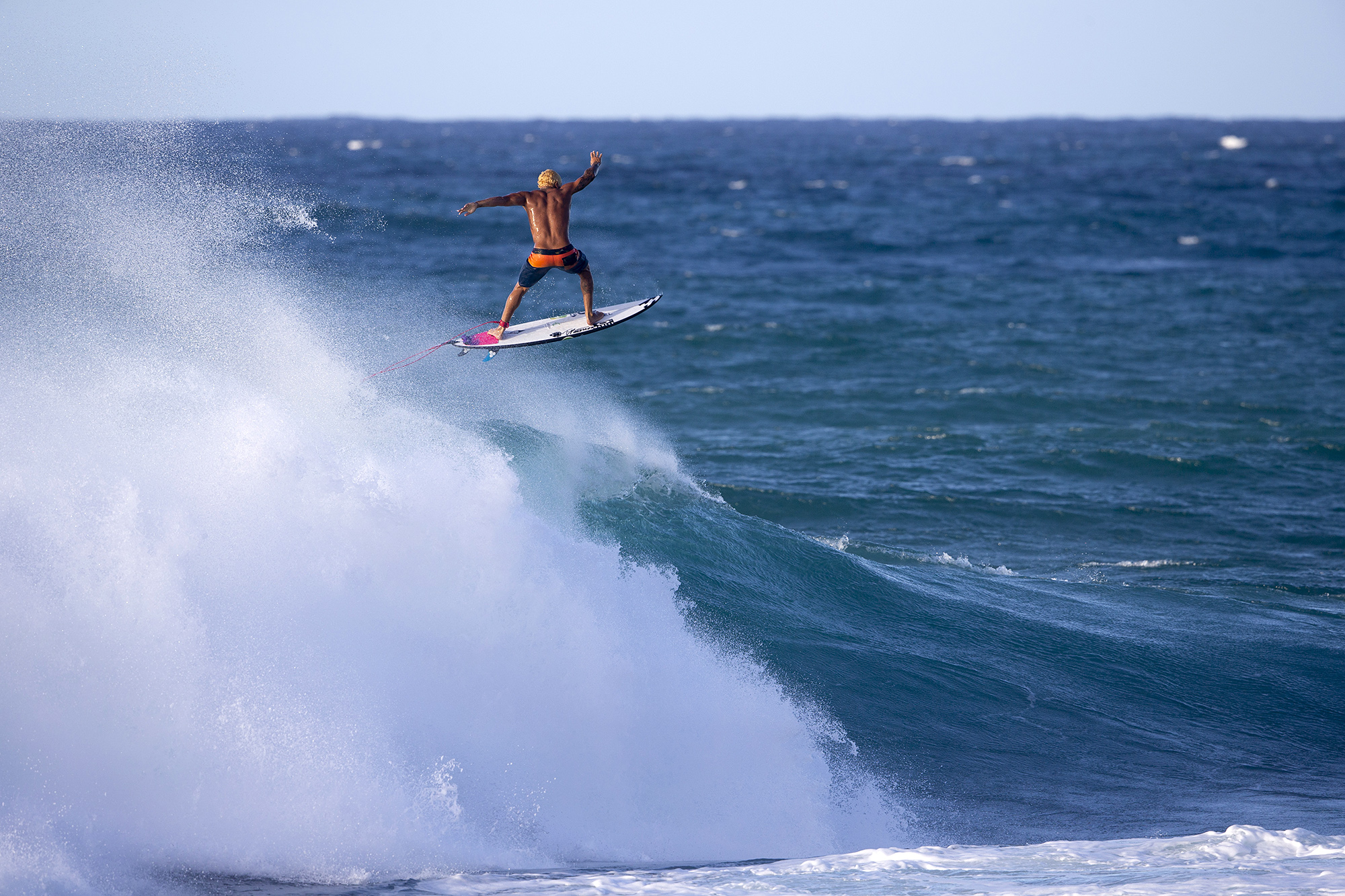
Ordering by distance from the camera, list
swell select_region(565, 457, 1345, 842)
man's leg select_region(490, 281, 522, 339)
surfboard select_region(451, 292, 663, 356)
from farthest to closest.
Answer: surfboard select_region(451, 292, 663, 356)
man's leg select_region(490, 281, 522, 339)
swell select_region(565, 457, 1345, 842)

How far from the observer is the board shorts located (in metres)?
9.15

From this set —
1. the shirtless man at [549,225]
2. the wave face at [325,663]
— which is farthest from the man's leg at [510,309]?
the wave face at [325,663]

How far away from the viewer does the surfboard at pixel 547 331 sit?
9945mm

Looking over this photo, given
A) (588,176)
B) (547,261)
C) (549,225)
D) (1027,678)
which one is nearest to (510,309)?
(547,261)

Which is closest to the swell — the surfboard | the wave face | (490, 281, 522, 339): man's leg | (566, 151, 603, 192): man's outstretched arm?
the wave face

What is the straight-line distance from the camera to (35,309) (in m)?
12.4

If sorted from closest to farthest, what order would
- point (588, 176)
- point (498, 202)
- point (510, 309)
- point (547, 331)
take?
1. point (498, 202)
2. point (588, 176)
3. point (510, 309)
4. point (547, 331)

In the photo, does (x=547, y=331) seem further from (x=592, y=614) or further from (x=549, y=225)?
(x=592, y=614)

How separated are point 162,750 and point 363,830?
1377 mm

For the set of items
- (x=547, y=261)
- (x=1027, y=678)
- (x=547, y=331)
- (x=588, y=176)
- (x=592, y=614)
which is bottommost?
(x=1027, y=678)

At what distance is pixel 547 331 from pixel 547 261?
43.0 inches

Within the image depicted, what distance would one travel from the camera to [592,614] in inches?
347

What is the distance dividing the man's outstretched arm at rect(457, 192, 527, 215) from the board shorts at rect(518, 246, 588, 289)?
44 centimetres

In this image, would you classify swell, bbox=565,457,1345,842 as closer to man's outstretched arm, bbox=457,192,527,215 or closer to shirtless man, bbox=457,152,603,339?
shirtless man, bbox=457,152,603,339
